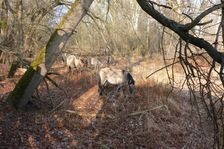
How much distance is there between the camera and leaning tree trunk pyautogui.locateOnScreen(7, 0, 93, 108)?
9.49m

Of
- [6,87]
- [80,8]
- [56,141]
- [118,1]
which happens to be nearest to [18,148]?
[56,141]

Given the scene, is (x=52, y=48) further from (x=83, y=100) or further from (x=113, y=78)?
(x=113, y=78)

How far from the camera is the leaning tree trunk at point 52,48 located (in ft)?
31.1

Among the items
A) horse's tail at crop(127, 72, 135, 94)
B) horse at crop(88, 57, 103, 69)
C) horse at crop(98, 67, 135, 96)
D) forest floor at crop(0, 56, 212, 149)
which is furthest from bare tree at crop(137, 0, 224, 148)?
horse at crop(88, 57, 103, 69)

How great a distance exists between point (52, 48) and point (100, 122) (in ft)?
8.67

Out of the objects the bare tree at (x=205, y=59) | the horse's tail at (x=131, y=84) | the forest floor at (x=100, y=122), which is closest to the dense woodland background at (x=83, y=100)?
the forest floor at (x=100, y=122)

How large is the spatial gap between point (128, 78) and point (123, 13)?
7.25ft

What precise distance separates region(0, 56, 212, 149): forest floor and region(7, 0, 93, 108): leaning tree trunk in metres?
0.76

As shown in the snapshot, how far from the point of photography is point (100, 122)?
10.9 m

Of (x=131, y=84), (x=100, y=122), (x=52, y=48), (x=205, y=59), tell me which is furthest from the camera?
(x=131, y=84)

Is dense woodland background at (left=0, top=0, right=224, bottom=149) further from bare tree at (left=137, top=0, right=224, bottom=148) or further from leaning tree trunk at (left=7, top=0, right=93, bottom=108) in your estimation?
bare tree at (left=137, top=0, right=224, bottom=148)

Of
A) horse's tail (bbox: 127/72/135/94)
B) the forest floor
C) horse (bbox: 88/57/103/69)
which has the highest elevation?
horse (bbox: 88/57/103/69)

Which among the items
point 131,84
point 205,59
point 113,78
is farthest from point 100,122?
point 205,59

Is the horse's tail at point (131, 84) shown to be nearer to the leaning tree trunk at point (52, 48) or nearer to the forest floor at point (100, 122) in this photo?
the forest floor at point (100, 122)
